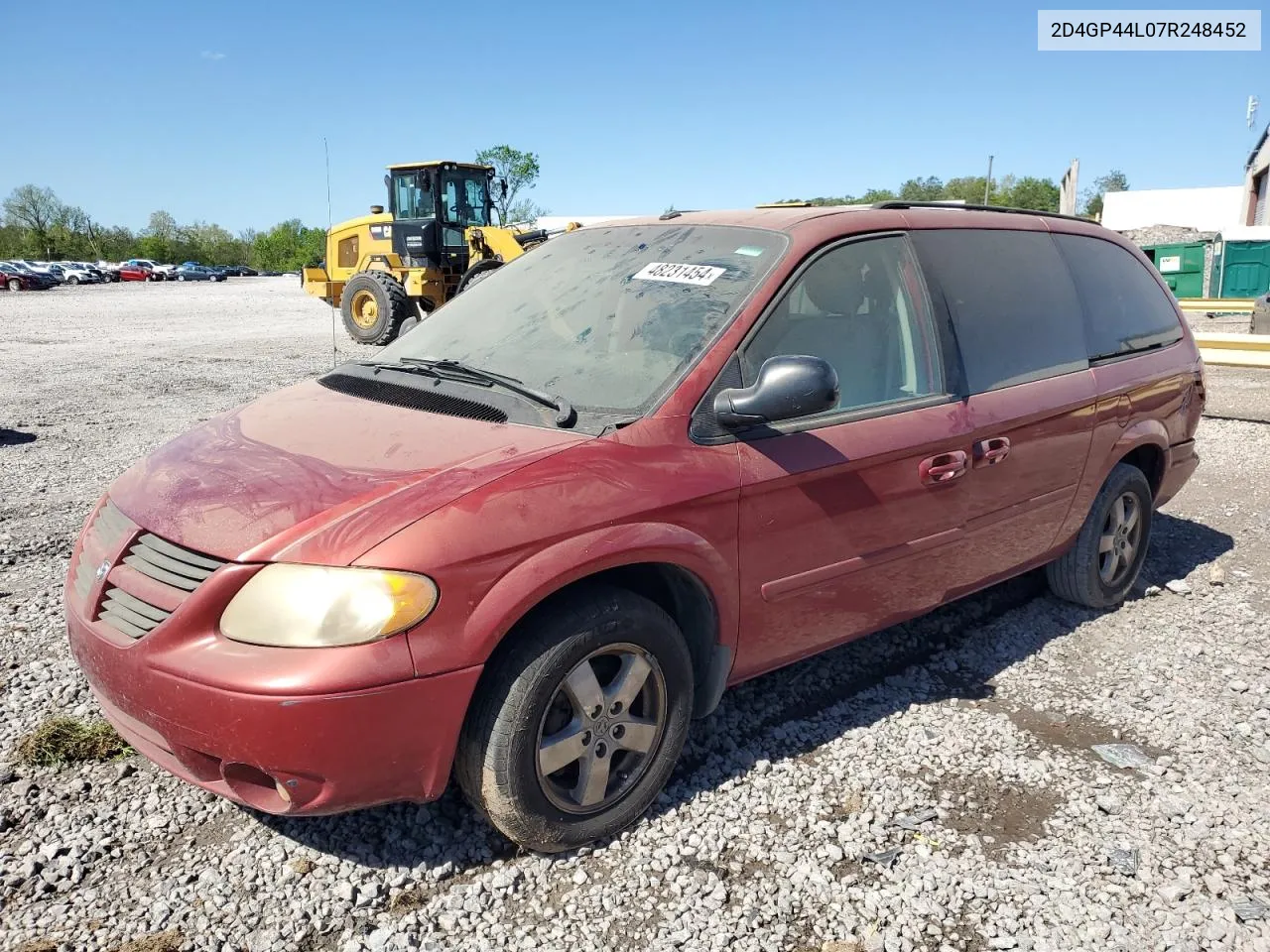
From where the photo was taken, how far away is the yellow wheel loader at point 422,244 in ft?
56.6

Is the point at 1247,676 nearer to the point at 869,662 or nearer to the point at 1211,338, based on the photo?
the point at 869,662

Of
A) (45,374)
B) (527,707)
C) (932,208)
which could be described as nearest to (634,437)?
(527,707)

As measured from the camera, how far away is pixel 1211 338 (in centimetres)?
984

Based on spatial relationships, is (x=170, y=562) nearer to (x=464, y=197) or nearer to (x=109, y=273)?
(x=464, y=197)

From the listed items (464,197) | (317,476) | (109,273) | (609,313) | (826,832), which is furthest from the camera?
(109,273)

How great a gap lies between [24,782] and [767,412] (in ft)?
8.48

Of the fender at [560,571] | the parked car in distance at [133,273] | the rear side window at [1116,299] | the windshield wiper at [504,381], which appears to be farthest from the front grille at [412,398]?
the parked car in distance at [133,273]

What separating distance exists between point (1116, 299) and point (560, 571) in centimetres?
336

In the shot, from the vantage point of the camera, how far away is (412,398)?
3.09m

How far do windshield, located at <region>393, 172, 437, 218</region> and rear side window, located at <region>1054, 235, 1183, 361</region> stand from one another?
49.1ft

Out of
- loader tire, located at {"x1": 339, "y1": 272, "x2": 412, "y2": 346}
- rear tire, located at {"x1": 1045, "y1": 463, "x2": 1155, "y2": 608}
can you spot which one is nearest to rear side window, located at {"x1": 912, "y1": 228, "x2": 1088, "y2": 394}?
rear tire, located at {"x1": 1045, "y1": 463, "x2": 1155, "y2": 608}

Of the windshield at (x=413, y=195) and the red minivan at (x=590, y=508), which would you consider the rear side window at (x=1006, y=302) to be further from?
the windshield at (x=413, y=195)

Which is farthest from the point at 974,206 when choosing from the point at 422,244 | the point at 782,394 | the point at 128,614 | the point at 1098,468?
the point at 422,244

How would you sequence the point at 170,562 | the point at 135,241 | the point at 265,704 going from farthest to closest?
the point at 135,241 → the point at 170,562 → the point at 265,704
